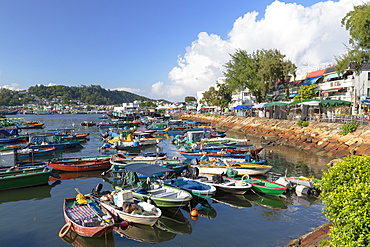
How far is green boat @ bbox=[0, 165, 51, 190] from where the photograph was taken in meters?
19.0

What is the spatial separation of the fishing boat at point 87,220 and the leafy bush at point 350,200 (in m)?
9.11

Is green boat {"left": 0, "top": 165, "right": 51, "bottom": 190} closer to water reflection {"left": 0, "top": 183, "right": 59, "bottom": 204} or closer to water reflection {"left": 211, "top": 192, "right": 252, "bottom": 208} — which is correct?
water reflection {"left": 0, "top": 183, "right": 59, "bottom": 204}

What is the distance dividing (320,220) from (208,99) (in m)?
104

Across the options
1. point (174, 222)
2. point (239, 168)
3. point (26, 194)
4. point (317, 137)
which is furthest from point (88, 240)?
point (317, 137)

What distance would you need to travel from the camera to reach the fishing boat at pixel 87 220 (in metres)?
11.7

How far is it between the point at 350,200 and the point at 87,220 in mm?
10714

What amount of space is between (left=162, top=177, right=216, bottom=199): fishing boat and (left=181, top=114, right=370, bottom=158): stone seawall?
63.1ft

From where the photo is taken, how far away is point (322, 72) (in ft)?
178

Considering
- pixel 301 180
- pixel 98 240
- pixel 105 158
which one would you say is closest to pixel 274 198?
pixel 301 180

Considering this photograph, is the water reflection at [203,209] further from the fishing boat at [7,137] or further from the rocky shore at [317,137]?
the fishing boat at [7,137]

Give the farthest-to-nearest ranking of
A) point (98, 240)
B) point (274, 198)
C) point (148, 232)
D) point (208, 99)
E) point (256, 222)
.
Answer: point (208, 99) → point (274, 198) → point (256, 222) → point (148, 232) → point (98, 240)

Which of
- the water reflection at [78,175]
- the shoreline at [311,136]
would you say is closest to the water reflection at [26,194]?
the water reflection at [78,175]

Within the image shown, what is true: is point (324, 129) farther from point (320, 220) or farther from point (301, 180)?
point (320, 220)

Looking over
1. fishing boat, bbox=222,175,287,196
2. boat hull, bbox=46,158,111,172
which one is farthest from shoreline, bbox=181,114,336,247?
boat hull, bbox=46,158,111,172
